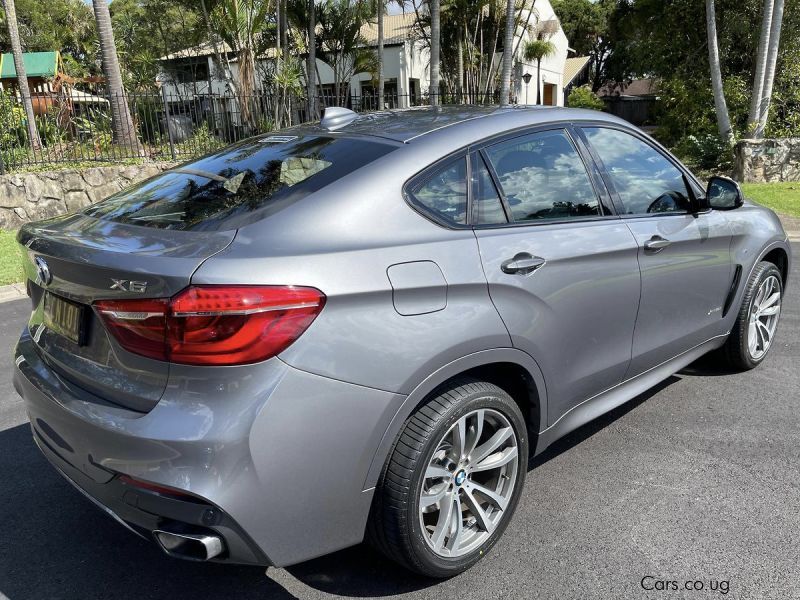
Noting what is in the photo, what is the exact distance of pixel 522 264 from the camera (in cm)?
260

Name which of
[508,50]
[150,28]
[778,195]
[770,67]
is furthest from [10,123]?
[150,28]

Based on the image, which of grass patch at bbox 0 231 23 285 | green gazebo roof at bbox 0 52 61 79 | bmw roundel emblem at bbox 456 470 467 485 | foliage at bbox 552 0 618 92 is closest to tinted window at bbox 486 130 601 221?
bmw roundel emblem at bbox 456 470 467 485

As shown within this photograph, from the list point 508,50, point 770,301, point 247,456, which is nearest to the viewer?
point 247,456

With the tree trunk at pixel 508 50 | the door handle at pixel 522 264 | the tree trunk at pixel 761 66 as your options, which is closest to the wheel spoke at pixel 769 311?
the door handle at pixel 522 264

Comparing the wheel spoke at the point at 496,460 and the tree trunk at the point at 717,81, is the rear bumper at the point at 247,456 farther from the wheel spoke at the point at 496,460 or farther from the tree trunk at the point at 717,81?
the tree trunk at the point at 717,81

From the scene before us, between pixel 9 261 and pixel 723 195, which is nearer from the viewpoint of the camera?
pixel 723 195

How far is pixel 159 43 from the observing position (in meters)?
38.8

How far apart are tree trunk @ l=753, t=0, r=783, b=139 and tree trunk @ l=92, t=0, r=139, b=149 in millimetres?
13722

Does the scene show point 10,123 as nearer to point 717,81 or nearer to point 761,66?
point 717,81

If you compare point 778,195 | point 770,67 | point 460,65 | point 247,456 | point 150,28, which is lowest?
point 778,195

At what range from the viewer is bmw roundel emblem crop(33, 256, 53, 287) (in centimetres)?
242

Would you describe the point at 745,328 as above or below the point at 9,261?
above

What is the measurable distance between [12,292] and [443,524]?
6629 mm

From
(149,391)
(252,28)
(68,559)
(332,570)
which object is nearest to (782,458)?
(332,570)
